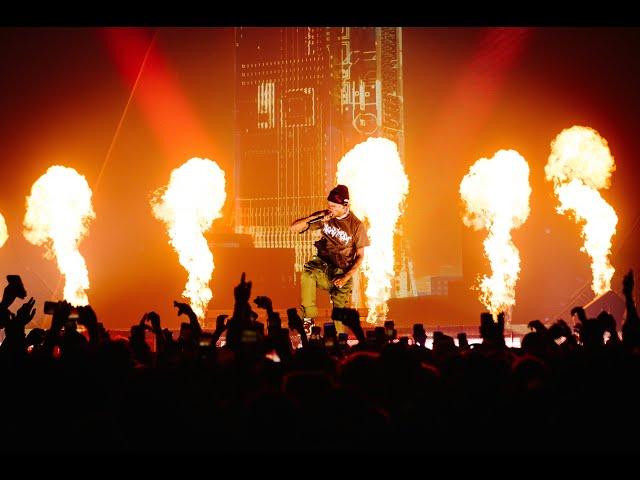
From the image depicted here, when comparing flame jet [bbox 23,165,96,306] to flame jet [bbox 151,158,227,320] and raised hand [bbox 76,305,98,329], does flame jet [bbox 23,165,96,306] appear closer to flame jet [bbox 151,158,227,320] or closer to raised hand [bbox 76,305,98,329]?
flame jet [bbox 151,158,227,320]

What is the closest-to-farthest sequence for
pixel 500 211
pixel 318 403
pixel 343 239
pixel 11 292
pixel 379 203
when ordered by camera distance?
pixel 318 403 < pixel 11 292 < pixel 343 239 < pixel 500 211 < pixel 379 203

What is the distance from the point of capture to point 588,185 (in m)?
18.7

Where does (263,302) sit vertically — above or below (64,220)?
below

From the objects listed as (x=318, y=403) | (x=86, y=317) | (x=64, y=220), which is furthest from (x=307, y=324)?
(x=64, y=220)

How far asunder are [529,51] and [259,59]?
918 centimetres

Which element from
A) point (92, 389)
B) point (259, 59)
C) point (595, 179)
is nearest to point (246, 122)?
point (259, 59)

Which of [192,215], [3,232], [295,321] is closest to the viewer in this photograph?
[295,321]

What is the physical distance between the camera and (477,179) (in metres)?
19.8

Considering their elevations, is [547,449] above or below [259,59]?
below

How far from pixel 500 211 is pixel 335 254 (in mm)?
11816

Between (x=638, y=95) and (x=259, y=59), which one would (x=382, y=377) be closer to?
(x=638, y=95)

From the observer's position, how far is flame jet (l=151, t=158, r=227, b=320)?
2077 cm

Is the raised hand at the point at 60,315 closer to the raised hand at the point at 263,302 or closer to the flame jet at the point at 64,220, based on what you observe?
the raised hand at the point at 263,302

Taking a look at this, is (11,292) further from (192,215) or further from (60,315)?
(192,215)
